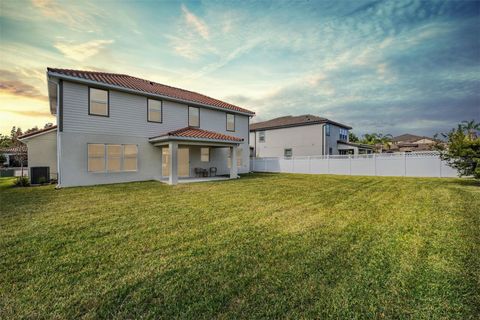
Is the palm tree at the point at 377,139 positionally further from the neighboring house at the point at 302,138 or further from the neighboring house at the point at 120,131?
the neighboring house at the point at 120,131

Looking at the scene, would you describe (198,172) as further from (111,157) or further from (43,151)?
(43,151)

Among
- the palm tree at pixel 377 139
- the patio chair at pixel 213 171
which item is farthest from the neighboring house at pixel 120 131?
the palm tree at pixel 377 139

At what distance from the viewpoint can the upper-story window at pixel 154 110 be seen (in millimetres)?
13016

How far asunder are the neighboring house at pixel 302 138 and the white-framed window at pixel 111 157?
61.6ft

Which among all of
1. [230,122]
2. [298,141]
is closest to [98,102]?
[230,122]

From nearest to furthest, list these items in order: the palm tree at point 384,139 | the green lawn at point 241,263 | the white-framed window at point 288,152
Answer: the green lawn at point 241,263, the white-framed window at point 288,152, the palm tree at point 384,139

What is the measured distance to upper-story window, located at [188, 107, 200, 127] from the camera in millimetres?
14848

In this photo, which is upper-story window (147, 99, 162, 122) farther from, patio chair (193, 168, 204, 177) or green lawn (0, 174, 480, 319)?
green lawn (0, 174, 480, 319)

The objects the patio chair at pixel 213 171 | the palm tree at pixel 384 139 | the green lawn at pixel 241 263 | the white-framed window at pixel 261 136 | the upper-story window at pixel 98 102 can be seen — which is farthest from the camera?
the palm tree at pixel 384 139

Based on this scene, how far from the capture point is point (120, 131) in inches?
467

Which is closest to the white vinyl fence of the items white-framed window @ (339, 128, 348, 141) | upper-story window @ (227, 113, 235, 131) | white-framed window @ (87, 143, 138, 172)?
upper-story window @ (227, 113, 235, 131)

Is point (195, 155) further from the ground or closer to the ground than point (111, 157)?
further from the ground

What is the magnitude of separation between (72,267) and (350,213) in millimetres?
5902

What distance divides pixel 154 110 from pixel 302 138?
17858 mm
